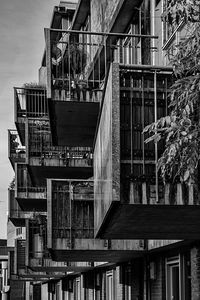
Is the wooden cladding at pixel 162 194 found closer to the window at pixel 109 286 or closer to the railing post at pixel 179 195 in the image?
the railing post at pixel 179 195

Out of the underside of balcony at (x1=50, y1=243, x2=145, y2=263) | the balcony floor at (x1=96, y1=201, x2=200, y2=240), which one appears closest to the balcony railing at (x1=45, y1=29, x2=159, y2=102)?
the underside of balcony at (x1=50, y1=243, x2=145, y2=263)

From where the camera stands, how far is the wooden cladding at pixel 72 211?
17.0 metres

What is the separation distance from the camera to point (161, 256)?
18.0m

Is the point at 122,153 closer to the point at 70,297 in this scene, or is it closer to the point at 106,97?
the point at 106,97

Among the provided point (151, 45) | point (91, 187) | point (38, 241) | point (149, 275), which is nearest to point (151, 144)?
point (151, 45)

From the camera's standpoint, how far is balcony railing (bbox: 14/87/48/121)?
25.4 meters

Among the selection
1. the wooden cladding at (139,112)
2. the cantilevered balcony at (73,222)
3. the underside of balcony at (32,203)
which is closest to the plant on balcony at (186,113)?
the wooden cladding at (139,112)

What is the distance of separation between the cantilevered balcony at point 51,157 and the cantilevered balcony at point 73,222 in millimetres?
5343

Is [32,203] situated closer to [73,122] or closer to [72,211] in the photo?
[73,122]

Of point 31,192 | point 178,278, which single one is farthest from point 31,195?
point 178,278

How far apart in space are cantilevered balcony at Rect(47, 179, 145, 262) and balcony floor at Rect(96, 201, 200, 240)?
16.1ft

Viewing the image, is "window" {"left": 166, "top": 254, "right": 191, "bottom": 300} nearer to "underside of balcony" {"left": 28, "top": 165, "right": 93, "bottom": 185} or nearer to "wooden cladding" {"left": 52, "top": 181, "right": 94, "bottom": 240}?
"wooden cladding" {"left": 52, "top": 181, "right": 94, "bottom": 240}

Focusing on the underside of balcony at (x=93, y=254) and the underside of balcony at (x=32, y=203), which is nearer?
the underside of balcony at (x=93, y=254)

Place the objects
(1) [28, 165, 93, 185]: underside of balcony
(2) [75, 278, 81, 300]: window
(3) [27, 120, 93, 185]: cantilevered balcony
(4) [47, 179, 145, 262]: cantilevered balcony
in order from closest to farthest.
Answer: (4) [47, 179, 145, 262]: cantilevered balcony
(3) [27, 120, 93, 185]: cantilevered balcony
(1) [28, 165, 93, 185]: underside of balcony
(2) [75, 278, 81, 300]: window
